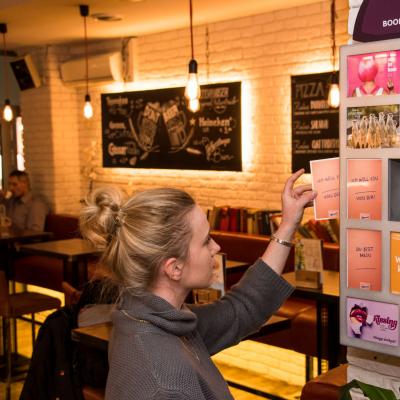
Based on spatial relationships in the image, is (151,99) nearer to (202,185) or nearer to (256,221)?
(202,185)

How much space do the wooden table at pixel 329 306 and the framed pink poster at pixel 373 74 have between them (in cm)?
212

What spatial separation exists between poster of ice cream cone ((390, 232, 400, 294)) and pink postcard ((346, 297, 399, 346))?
0.05 metres

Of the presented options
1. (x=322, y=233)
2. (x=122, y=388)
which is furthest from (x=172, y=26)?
(x=122, y=388)

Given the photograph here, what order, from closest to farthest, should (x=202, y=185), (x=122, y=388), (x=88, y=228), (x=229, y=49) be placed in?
(x=122, y=388) → (x=88, y=228) → (x=229, y=49) → (x=202, y=185)

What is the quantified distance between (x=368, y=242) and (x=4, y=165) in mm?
7969

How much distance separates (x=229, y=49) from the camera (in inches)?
250

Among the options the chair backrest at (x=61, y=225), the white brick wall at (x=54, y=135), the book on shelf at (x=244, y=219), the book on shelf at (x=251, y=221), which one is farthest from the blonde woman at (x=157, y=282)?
the white brick wall at (x=54, y=135)

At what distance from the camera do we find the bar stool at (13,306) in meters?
A: 4.74

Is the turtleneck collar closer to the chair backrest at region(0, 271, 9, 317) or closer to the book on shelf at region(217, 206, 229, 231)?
the chair backrest at region(0, 271, 9, 317)

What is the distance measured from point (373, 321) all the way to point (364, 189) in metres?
0.36

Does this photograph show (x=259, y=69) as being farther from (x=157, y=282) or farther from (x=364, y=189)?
(x=157, y=282)

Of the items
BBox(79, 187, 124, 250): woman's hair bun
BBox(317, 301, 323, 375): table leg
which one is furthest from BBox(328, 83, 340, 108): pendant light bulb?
BBox(79, 187, 124, 250): woman's hair bun

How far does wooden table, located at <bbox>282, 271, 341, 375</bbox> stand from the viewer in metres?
3.82

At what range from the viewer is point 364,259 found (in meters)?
1.87
